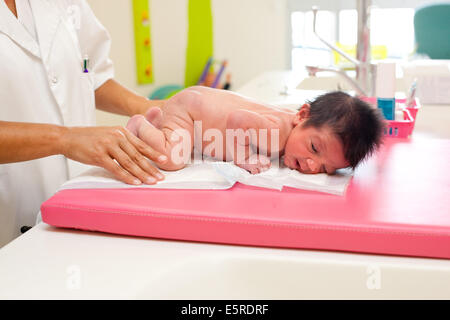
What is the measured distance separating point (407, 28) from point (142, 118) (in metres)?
3.68

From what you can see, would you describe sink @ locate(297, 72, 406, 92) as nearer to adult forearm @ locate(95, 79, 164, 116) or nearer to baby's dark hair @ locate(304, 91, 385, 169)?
adult forearm @ locate(95, 79, 164, 116)

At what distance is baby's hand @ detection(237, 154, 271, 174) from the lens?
1261 mm

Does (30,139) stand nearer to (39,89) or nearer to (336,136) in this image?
(39,89)

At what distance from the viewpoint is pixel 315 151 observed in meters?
1.26

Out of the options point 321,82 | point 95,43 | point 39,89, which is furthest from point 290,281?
point 321,82

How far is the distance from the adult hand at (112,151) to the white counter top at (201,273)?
0.18m

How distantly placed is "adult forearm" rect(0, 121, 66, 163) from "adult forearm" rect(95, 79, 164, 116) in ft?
1.77

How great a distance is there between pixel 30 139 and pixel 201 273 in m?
0.53

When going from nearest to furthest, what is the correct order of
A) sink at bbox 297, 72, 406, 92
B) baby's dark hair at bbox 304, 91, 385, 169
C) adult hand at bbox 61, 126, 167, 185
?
adult hand at bbox 61, 126, 167, 185 → baby's dark hair at bbox 304, 91, 385, 169 → sink at bbox 297, 72, 406, 92

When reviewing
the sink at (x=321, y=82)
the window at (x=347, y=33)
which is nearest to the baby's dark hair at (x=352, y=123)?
the sink at (x=321, y=82)

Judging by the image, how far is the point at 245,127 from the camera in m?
1.33

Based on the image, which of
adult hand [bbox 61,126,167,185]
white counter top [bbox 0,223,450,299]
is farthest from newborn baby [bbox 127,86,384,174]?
white counter top [bbox 0,223,450,299]
